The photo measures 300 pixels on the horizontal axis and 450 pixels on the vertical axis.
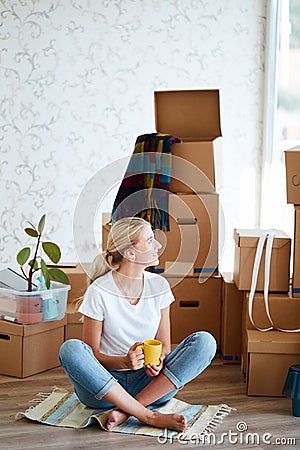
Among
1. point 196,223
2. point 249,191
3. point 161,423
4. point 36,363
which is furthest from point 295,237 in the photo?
point 249,191

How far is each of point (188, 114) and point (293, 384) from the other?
1.48m

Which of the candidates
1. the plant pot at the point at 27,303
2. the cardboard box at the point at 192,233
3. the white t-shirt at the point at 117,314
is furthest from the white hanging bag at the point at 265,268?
the plant pot at the point at 27,303

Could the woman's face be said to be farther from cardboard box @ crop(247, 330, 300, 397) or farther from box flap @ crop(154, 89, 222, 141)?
box flap @ crop(154, 89, 222, 141)

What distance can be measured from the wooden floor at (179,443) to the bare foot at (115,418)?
0.03m

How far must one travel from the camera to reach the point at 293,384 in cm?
249

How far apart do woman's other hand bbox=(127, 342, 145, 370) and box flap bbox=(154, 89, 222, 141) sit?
1404 millimetres

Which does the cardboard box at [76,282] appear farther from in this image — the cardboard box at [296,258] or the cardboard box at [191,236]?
the cardboard box at [296,258]

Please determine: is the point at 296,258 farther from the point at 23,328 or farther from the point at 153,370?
the point at 23,328

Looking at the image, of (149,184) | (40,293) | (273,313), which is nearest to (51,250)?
(40,293)

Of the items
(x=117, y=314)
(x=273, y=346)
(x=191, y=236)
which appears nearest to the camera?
(x=117, y=314)

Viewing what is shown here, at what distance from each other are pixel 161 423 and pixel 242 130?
2245mm

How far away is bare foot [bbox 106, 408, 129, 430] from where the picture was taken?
239 cm

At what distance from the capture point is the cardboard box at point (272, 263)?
297 cm

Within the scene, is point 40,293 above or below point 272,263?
below
